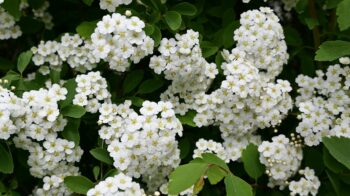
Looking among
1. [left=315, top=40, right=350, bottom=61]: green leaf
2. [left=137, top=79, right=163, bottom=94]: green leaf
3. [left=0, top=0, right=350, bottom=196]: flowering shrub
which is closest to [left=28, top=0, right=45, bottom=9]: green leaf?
[left=0, top=0, right=350, bottom=196]: flowering shrub

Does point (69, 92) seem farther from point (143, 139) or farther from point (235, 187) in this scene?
point (235, 187)

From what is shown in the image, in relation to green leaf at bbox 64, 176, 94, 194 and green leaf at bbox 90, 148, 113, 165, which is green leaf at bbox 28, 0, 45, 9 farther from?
green leaf at bbox 64, 176, 94, 194

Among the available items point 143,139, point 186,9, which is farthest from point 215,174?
point 186,9

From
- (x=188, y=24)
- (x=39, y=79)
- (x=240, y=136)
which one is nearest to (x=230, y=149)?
(x=240, y=136)

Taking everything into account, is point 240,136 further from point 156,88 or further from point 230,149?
point 156,88

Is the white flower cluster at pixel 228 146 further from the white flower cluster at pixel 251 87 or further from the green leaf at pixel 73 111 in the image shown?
the green leaf at pixel 73 111

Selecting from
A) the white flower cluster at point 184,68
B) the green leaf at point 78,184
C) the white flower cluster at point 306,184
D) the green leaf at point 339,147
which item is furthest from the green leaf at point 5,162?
the green leaf at point 339,147
